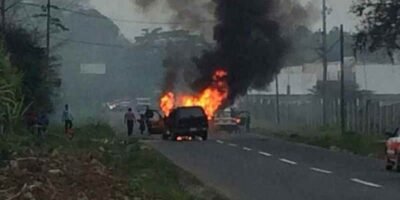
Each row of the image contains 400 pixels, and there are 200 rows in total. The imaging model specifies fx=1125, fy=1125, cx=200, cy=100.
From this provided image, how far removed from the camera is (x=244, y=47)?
6938 centimetres

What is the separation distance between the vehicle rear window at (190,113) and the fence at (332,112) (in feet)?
29.9

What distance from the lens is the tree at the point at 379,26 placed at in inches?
1948

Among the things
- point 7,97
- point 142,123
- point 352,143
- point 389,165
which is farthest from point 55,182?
point 142,123

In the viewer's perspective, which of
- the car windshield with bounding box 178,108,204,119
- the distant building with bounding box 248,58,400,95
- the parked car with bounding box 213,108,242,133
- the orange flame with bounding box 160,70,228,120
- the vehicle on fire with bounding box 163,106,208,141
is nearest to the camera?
the vehicle on fire with bounding box 163,106,208,141

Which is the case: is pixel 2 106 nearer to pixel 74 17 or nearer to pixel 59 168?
pixel 59 168

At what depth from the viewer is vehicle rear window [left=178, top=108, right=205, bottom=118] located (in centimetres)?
5622

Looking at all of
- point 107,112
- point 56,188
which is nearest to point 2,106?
point 56,188

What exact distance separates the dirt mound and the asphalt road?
3.17 m

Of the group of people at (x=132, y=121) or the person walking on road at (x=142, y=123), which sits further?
the person walking on road at (x=142, y=123)

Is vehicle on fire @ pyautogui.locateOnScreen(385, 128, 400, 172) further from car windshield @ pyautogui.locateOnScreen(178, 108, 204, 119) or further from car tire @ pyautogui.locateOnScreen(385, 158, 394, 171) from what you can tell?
car windshield @ pyautogui.locateOnScreen(178, 108, 204, 119)

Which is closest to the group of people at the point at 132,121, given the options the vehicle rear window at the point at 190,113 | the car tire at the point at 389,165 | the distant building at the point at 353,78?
the vehicle rear window at the point at 190,113

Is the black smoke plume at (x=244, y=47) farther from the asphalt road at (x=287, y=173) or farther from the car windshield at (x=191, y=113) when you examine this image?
the asphalt road at (x=287, y=173)

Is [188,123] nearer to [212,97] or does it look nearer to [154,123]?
[154,123]

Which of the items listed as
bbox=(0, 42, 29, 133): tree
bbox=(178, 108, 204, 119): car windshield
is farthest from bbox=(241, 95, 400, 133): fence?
bbox=(0, 42, 29, 133): tree
